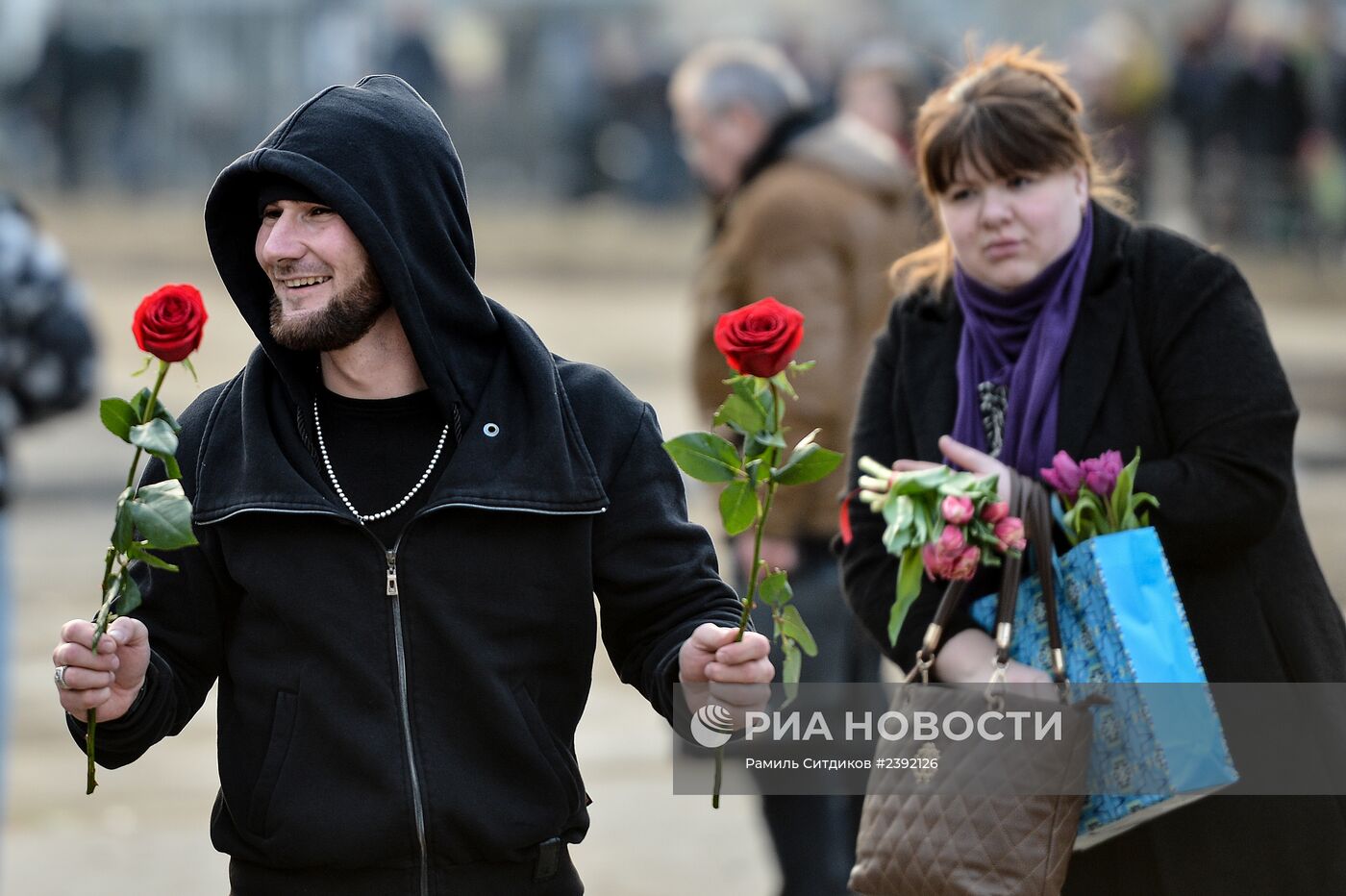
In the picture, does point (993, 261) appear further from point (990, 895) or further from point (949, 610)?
point (990, 895)

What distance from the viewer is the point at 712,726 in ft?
10.2

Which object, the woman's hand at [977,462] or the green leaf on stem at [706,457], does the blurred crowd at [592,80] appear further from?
the green leaf on stem at [706,457]

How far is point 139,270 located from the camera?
2250 cm

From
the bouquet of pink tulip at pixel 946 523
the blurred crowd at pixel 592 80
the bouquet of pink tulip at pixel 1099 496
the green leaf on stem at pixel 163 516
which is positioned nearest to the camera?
the green leaf on stem at pixel 163 516

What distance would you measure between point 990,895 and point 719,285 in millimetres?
2695

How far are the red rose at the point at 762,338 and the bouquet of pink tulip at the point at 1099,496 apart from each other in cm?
73

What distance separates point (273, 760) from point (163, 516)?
1.29 ft

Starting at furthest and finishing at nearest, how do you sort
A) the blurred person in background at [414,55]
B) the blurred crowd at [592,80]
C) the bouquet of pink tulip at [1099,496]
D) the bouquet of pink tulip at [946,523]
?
the blurred person in background at [414,55], the blurred crowd at [592,80], the bouquet of pink tulip at [1099,496], the bouquet of pink tulip at [946,523]

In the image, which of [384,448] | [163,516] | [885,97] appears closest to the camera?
[163,516]

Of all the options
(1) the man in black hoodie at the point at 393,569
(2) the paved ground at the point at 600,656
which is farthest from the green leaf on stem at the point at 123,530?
(2) the paved ground at the point at 600,656

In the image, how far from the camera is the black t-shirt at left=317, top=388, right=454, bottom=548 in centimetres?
311

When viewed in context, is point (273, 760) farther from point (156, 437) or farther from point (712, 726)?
point (712, 726)

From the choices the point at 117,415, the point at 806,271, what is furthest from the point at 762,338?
the point at 806,271

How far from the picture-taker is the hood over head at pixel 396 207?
10.0 feet
